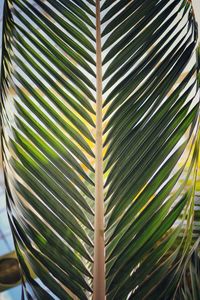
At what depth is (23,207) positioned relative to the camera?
761 mm

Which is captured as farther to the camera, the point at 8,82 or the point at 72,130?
the point at 8,82

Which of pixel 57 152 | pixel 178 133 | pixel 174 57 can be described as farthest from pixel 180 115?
pixel 57 152

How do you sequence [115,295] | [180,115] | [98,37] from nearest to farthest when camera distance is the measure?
[115,295] < [180,115] < [98,37]

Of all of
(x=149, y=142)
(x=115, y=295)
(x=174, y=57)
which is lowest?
(x=115, y=295)

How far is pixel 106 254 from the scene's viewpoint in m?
0.74

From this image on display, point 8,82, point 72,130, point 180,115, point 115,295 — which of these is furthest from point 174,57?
point 115,295

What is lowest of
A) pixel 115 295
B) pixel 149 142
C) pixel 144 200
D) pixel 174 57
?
pixel 115 295

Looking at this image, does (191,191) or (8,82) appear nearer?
(191,191)

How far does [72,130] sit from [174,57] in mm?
289

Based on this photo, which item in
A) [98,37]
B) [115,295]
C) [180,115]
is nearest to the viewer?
[115,295]

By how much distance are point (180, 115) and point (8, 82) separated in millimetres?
429

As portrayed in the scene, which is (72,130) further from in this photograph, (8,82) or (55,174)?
(8,82)

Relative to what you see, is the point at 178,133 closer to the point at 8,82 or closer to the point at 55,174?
the point at 55,174

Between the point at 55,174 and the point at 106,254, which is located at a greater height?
the point at 55,174
